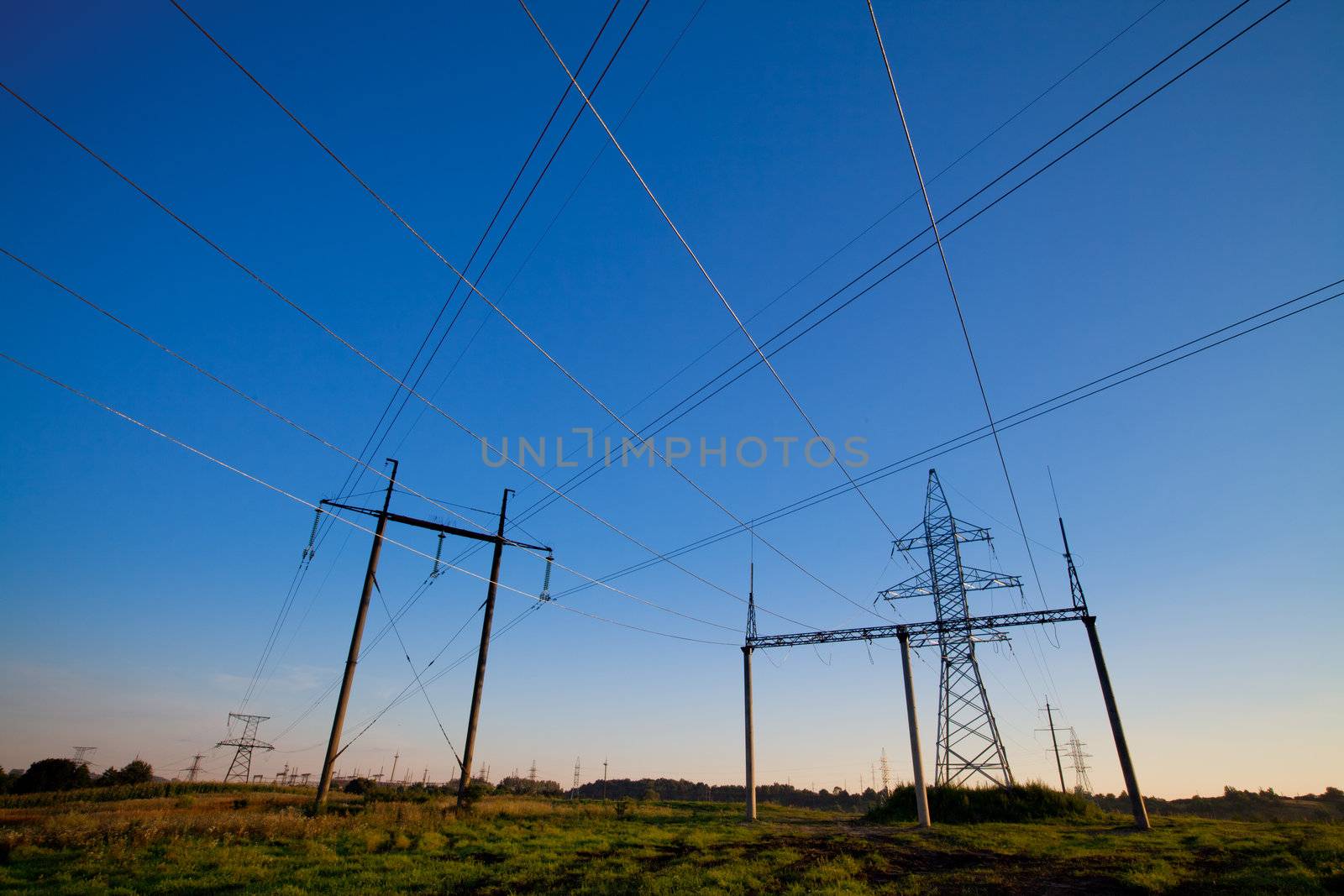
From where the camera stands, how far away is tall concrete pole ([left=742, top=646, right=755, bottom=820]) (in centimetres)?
3118

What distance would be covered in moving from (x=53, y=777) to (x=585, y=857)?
2391 inches

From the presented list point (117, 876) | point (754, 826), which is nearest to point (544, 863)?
point (117, 876)

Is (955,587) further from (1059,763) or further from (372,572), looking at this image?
(1059,763)

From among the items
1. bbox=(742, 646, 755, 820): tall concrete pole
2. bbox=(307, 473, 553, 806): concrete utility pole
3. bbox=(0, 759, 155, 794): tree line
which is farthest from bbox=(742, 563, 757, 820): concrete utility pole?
bbox=(0, 759, 155, 794): tree line

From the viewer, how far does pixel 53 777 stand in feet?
153

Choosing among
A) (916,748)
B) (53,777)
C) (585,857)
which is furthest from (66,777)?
(916,748)

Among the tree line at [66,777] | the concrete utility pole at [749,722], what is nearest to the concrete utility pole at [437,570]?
the concrete utility pole at [749,722]

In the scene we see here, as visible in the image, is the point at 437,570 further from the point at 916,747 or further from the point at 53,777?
the point at 53,777

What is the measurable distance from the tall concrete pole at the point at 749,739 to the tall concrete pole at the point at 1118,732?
17167 mm

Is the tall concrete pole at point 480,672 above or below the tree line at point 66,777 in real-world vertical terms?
above

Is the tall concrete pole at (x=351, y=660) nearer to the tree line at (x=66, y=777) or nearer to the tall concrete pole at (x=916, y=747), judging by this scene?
the tall concrete pole at (x=916, y=747)

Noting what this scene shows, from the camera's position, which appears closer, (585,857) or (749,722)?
(585,857)

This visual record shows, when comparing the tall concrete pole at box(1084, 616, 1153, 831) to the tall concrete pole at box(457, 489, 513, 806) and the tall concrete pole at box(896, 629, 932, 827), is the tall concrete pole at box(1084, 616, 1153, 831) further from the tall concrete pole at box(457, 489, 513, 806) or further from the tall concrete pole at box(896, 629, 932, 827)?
the tall concrete pole at box(457, 489, 513, 806)

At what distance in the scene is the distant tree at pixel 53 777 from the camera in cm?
4600
